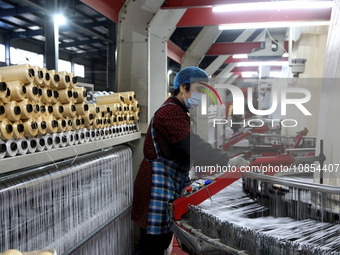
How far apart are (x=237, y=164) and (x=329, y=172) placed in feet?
2.08

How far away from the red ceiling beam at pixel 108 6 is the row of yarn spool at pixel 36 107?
51.7 inches

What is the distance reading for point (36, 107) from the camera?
1.61m

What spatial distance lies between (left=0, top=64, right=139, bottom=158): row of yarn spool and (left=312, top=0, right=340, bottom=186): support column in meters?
1.59

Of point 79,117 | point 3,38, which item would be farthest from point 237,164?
point 3,38

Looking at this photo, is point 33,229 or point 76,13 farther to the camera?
point 76,13

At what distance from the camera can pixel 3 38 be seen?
9.88m

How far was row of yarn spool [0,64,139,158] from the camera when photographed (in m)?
1.41

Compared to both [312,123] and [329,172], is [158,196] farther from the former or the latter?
[312,123]

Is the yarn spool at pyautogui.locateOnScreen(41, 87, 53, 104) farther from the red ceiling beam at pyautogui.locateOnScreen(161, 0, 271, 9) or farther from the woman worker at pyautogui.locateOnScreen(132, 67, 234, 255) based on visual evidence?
the red ceiling beam at pyautogui.locateOnScreen(161, 0, 271, 9)

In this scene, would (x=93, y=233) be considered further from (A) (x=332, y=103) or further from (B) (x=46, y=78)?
(A) (x=332, y=103)

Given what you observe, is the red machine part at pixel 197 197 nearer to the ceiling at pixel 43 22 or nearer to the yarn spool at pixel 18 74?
the yarn spool at pixel 18 74

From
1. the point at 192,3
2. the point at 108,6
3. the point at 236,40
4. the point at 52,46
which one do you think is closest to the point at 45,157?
the point at 108,6

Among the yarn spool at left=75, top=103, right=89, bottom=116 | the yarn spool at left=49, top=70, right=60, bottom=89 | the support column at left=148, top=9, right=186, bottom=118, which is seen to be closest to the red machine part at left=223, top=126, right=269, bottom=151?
the support column at left=148, top=9, right=186, bottom=118

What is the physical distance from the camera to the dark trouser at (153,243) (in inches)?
90.2
